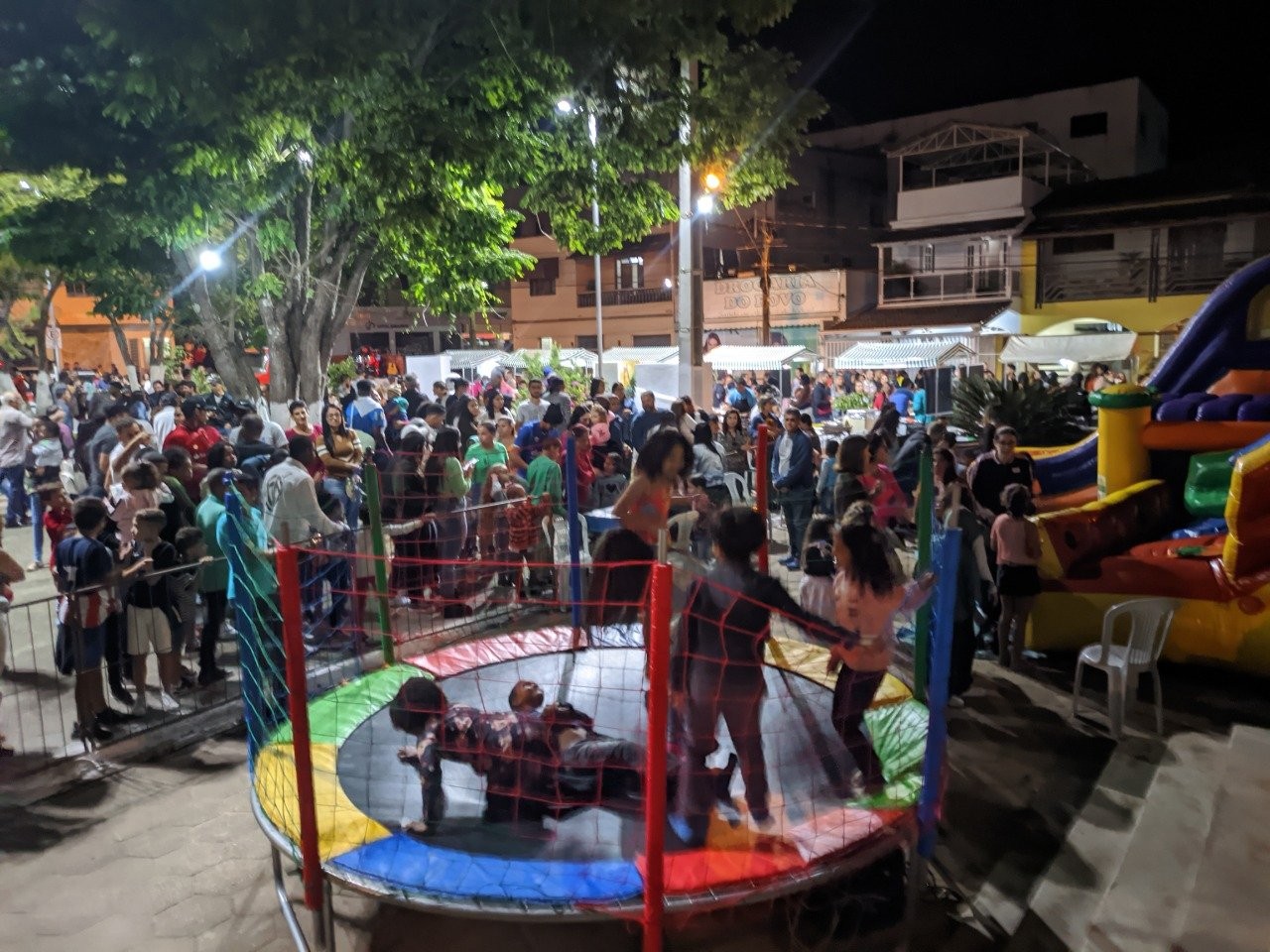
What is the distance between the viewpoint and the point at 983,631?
24.6 ft

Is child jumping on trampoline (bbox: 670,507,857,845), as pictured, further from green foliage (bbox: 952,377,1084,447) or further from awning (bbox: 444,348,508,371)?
awning (bbox: 444,348,508,371)

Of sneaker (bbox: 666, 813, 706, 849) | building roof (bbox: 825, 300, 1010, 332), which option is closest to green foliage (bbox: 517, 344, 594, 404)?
building roof (bbox: 825, 300, 1010, 332)

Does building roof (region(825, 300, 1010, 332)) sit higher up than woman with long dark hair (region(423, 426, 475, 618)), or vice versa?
building roof (region(825, 300, 1010, 332))

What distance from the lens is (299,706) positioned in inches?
144

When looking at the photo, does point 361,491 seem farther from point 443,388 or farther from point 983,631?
point 983,631

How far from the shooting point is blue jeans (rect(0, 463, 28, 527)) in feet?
41.0

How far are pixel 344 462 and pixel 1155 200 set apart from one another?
84.1ft

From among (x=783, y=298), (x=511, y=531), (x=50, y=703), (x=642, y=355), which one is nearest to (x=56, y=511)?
(x=50, y=703)

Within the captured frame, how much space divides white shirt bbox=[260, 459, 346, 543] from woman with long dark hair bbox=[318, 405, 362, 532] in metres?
1.66

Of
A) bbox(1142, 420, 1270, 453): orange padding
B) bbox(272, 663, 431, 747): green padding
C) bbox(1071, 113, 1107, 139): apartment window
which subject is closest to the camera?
bbox(272, 663, 431, 747): green padding

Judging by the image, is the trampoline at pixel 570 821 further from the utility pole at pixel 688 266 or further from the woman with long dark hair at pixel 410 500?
the utility pole at pixel 688 266

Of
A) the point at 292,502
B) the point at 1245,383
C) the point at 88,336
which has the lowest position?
the point at 292,502

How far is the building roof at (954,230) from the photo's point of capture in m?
28.5

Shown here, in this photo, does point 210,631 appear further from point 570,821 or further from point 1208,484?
→ point 1208,484
